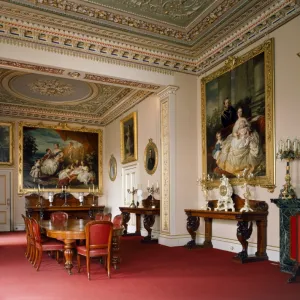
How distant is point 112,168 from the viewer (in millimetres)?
→ 14367

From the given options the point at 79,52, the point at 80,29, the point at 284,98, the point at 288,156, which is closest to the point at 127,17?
the point at 80,29

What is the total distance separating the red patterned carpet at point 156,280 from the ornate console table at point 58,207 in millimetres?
5127

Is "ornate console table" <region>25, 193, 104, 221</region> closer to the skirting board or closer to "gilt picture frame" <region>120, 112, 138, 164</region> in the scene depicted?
"gilt picture frame" <region>120, 112, 138, 164</region>

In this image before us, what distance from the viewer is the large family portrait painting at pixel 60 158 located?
14.1 metres

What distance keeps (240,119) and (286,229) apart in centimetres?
280

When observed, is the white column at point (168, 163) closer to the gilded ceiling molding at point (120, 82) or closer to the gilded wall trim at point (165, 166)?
the gilded wall trim at point (165, 166)

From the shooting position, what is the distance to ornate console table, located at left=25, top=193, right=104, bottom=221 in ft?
41.1

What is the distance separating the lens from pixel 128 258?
7242 millimetres

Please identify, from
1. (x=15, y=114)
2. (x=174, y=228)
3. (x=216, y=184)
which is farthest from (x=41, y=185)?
(x=216, y=184)

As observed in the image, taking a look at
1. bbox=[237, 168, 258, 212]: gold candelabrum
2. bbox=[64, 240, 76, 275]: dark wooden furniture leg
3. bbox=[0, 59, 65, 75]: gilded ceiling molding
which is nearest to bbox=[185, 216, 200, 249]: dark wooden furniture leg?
bbox=[237, 168, 258, 212]: gold candelabrum

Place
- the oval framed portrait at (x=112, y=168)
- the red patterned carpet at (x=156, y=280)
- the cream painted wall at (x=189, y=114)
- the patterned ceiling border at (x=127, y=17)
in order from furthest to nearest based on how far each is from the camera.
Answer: the oval framed portrait at (x=112, y=168), the patterned ceiling border at (x=127, y=17), the cream painted wall at (x=189, y=114), the red patterned carpet at (x=156, y=280)

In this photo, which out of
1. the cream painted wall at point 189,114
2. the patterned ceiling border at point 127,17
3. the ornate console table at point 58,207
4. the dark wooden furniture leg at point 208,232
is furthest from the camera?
the ornate console table at point 58,207

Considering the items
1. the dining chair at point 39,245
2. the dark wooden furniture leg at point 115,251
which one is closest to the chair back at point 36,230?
the dining chair at point 39,245

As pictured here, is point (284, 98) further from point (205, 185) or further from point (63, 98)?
point (63, 98)
